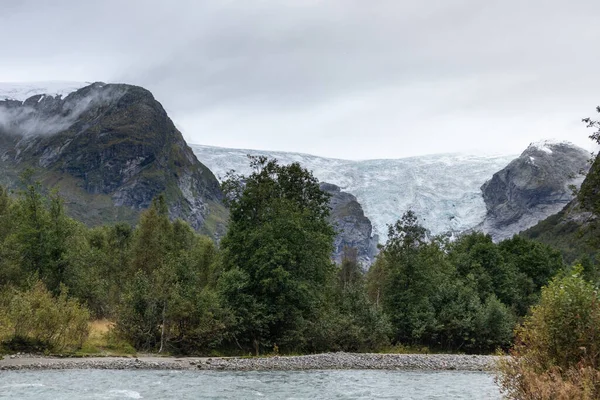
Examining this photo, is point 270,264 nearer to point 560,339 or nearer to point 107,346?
point 107,346

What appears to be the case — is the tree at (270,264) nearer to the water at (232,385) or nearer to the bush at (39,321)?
the water at (232,385)

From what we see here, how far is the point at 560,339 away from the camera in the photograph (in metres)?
19.1

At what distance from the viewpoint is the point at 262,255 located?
52688 millimetres

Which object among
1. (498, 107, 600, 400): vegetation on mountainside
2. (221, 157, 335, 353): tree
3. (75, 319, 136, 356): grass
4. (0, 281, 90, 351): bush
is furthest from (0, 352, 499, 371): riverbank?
(498, 107, 600, 400): vegetation on mountainside

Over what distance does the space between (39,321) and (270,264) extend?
1903 centimetres

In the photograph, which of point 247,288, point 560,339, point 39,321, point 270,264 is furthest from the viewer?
point 247,288

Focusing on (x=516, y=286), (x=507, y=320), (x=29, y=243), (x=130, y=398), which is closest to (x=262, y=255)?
(x=29, y=243)

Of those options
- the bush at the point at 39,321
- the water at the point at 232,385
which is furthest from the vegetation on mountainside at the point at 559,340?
the bush at the point at 39,321

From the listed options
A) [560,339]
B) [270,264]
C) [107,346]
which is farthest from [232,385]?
[560,339]

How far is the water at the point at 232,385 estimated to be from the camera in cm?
2917

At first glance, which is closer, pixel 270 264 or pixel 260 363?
pixel 260 363

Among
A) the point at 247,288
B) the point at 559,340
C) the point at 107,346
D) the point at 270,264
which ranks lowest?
the point at 107,346

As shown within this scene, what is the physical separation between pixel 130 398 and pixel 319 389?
10726 mm

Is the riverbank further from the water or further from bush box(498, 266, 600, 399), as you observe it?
bush box(498, 266, 600, 399)
